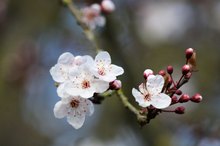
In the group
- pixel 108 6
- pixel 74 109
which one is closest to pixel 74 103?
pixel 74 109

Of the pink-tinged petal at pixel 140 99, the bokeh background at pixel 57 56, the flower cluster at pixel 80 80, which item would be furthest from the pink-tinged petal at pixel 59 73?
the bokeh background at pixel 57 56

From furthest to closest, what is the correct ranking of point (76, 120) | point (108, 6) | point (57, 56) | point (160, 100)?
point (57, 56)
point (108, 6)
point (76, 120)
point (160, 100)

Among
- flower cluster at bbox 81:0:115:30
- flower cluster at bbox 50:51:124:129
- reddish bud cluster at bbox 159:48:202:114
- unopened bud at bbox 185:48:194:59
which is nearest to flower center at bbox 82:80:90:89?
flower cluster at bbox 50:51:124:129

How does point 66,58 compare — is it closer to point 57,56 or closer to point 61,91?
point 61,91

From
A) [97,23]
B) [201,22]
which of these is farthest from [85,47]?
[97,23]

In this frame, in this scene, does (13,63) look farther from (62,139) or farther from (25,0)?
(62,139)

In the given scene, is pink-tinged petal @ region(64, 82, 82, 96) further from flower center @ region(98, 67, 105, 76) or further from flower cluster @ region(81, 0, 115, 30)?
flower cluster @ region(81, 0, 115, 30)

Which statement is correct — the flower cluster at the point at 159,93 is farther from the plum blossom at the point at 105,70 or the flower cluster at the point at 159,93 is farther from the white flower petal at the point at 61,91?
the white flower petal at the point at 61,91
